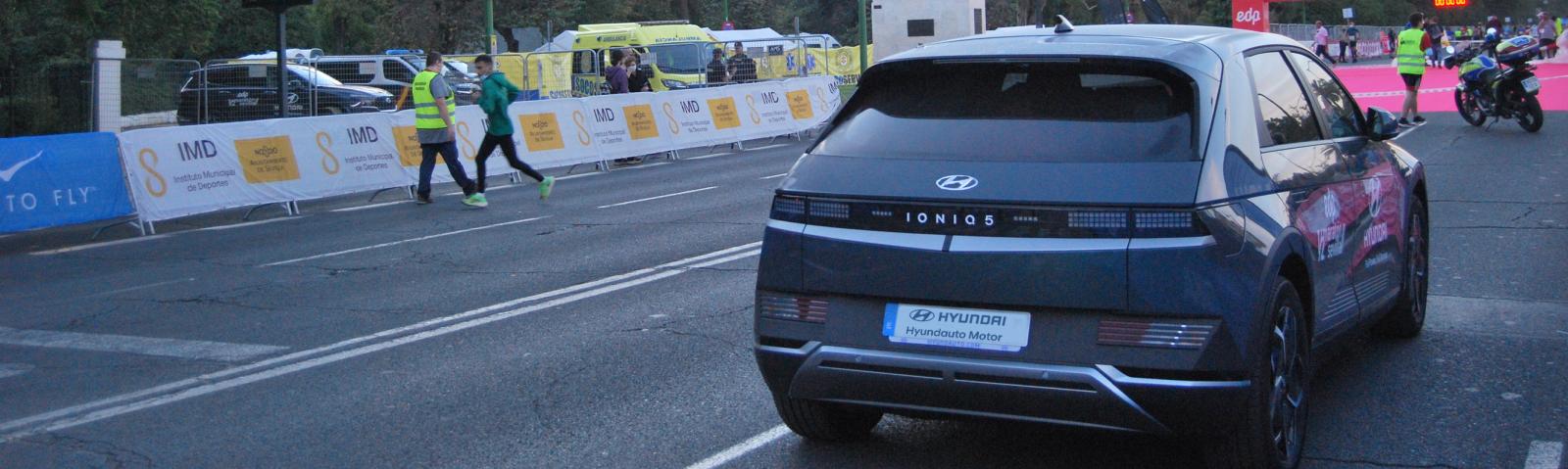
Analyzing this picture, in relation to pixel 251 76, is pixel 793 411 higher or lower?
lower

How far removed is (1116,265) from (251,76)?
2100 cm

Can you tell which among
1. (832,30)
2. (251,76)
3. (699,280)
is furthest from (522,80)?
(832,30)

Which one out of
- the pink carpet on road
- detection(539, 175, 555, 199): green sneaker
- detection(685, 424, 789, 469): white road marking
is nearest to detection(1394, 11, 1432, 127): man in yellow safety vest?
the pink carpet on road

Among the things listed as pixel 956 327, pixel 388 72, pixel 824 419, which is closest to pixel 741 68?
pixel 388 72

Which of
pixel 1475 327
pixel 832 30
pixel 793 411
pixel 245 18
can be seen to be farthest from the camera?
pixel 832 30

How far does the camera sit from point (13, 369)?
8031 mm

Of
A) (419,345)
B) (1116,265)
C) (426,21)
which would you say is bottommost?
(419,345)

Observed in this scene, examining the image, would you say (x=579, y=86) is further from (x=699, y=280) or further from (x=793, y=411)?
(x=793, y=411)

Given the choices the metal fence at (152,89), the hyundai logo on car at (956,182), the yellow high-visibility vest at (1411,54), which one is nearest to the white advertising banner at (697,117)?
the metal fence at (152,89)

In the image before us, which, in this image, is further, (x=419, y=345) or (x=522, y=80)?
(x=522, y=80)

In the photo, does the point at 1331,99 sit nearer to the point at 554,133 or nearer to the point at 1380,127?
the point at 1380,127

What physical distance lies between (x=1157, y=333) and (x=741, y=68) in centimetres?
3089

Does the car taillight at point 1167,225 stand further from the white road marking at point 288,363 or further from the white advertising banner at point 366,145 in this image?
the white advertising banner at point 366,145

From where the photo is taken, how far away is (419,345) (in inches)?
325
